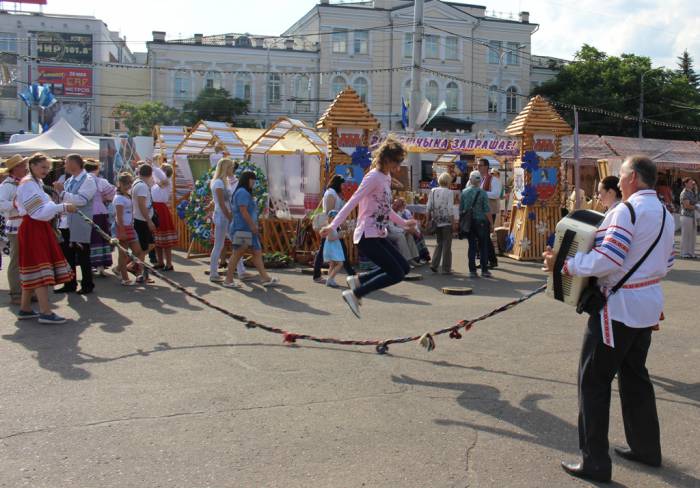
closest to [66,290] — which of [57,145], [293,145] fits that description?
[293,145]

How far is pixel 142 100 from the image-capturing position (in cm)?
6366

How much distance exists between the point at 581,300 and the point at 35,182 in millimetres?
5884

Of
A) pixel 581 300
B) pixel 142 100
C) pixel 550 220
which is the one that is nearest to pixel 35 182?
pixel 581 300

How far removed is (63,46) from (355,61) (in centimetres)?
2589

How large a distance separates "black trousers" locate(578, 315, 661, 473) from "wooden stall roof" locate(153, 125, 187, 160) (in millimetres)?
14892

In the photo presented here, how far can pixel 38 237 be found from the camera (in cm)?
772

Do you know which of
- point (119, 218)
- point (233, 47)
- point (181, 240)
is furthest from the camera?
point (233, 47)

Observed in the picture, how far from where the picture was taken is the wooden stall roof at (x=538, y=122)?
47.7 feet

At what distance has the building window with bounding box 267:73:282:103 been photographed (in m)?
60.8

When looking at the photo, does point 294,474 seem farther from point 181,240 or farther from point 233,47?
point 233,47

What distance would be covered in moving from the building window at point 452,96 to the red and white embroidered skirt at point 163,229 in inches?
2046

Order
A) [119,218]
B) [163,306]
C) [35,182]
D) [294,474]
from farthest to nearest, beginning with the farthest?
[119,218], [163,306], [35,182], [294,474]

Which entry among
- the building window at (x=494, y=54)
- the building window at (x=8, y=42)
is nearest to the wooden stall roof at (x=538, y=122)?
the building window at (x=494, y=54)

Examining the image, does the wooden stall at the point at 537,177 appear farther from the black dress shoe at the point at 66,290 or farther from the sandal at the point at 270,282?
the black dress shoe at the point at 66,290
